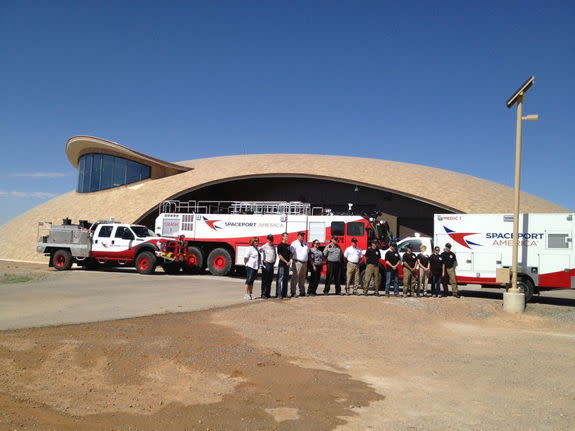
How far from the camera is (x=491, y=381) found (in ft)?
Result: 19.5

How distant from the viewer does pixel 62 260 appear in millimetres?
20984

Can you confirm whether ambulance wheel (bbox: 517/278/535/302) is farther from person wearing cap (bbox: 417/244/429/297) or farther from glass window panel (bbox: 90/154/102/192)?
glass window panel (bbox: 90/154/102/192)

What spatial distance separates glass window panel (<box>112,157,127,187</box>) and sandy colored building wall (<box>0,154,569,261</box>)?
926mm

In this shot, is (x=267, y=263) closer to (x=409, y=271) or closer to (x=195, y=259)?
(x=409, y=271)

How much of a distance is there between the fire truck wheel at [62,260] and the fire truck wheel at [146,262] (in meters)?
3.67

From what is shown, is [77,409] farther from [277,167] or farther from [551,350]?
[277,167]

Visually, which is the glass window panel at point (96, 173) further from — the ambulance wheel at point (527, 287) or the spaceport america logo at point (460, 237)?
the ambulance wheel at point (527, 287)

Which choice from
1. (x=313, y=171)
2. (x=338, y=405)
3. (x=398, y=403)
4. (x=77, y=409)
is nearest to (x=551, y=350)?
(x=398, y=403)

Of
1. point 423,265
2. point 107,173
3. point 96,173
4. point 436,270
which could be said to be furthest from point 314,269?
point 96,173

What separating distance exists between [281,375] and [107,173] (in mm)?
33154

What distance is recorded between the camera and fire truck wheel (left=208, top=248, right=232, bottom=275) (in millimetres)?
19594

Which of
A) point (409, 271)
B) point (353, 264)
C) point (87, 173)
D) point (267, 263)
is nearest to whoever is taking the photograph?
point (267, 263)

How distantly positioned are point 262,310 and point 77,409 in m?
5.68

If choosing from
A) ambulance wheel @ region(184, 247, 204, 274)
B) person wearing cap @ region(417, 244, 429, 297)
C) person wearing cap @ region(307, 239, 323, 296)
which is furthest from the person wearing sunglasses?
ambulance wheel @ region(184, 247, 204, 274)
